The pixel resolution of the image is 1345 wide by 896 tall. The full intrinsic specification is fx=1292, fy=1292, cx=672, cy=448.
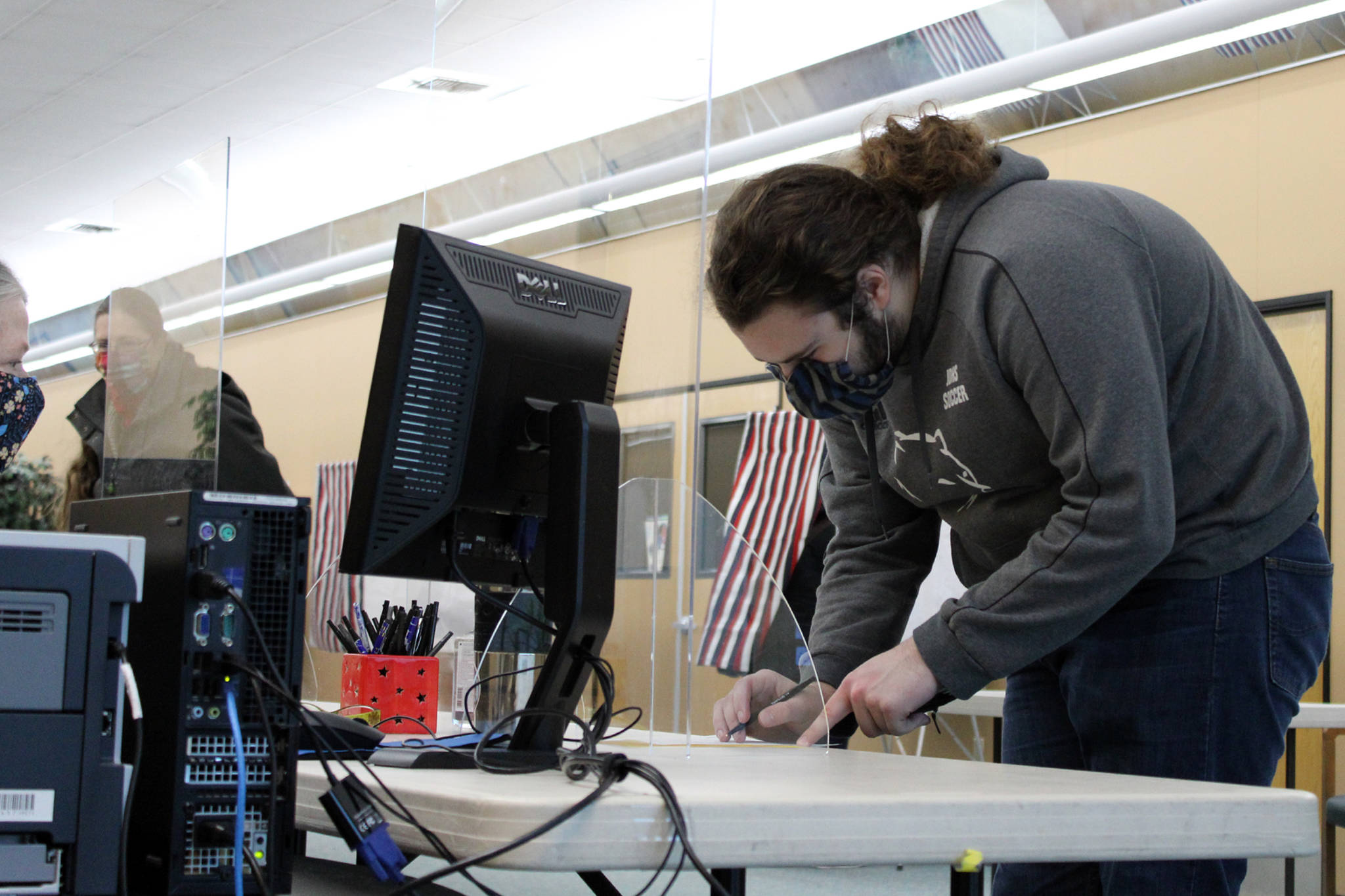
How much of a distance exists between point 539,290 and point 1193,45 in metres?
3.85

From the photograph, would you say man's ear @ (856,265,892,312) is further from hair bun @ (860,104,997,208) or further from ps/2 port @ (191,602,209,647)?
ps/2 port @ (191,602,209,647)

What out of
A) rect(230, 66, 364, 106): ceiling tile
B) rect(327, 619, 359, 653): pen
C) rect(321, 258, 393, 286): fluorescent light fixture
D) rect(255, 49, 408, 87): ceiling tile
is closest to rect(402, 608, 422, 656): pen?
rect(327, 619, 359, 653): pen

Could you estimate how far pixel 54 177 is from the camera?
7512 mm

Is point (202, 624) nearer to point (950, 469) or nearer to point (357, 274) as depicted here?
point (950, 469)

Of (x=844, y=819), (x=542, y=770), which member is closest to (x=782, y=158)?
(x=542, y=770)

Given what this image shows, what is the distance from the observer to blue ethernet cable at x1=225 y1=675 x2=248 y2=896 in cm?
76

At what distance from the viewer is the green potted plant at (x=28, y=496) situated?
79.7 inches

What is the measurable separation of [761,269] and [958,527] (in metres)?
0.37

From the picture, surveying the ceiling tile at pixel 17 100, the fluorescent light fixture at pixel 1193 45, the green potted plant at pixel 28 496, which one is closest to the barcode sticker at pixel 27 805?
the green potted plant at pixel 28 496

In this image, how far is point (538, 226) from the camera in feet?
6.13

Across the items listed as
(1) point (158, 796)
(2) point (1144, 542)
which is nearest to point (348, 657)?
(1) point (158, 796)

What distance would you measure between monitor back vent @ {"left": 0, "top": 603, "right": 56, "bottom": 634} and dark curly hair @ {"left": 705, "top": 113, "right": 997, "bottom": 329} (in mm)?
729

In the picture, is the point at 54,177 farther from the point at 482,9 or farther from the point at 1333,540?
the point at 1333,540

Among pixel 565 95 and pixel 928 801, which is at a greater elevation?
pixel 565 95
